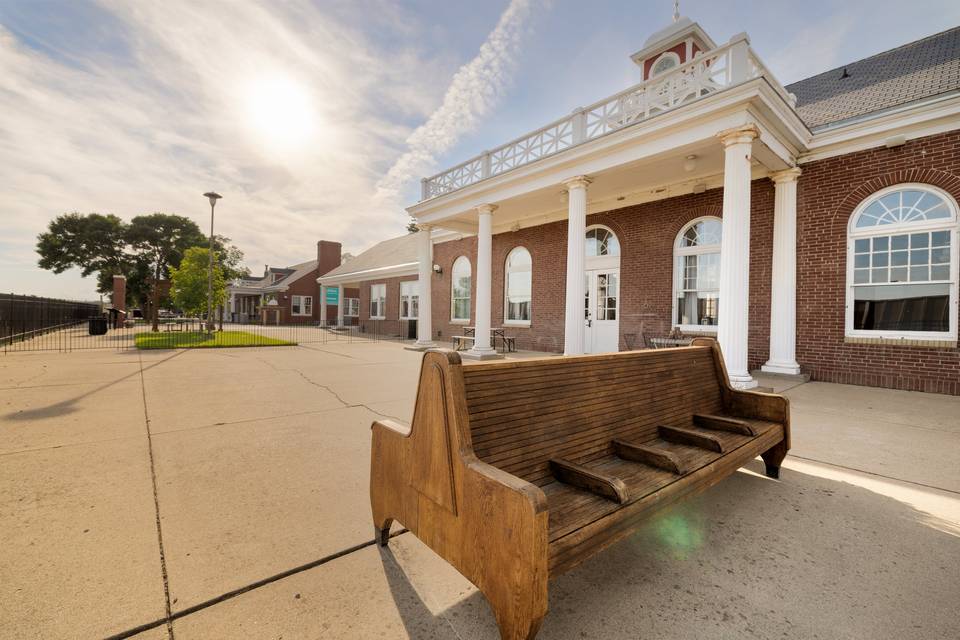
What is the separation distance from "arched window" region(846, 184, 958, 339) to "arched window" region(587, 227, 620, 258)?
5.02m

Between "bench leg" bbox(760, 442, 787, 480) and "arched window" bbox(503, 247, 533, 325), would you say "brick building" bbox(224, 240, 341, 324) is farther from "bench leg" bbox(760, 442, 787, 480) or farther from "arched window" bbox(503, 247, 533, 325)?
"bench leg" bbox(760, 442, 787, 480)

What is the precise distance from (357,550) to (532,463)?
3.63 ft

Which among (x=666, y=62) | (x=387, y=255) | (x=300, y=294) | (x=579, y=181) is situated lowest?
(x=300, y=294)

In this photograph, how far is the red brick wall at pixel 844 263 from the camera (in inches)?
263

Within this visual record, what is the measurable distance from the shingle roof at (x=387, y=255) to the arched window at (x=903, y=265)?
→ 1750cm

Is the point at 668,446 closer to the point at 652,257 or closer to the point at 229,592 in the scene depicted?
the point at 229,592

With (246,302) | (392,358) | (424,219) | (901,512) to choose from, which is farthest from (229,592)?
(246,302)

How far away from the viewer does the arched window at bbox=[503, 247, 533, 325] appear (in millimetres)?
13969

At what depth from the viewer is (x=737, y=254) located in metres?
6.38

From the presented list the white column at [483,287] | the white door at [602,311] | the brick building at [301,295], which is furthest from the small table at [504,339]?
the brick building at [301,295]

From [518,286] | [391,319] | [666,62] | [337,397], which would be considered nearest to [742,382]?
[337,397]

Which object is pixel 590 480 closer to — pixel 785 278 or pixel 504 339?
pixel 785 278

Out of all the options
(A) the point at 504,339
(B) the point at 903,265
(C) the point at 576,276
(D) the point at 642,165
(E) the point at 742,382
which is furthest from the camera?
(A) the point at 504,339

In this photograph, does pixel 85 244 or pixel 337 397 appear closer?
pixel 337 397
